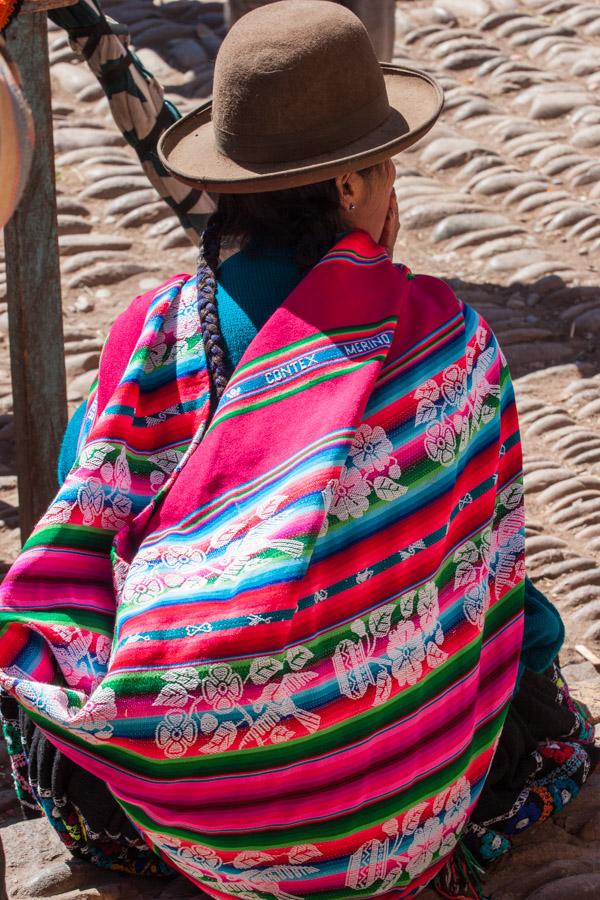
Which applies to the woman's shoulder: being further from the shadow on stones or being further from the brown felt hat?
the shadow on stones

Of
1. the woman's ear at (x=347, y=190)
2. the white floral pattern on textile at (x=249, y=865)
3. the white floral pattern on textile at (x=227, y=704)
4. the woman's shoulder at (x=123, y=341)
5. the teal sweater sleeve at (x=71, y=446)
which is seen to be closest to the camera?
the white floral pattern on textile at (x=227, y=704)

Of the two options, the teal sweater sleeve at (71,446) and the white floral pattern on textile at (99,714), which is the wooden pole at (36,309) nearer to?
the teal sweater sleeve at (71,446)

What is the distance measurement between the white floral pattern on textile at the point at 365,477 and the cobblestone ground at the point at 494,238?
37.8 inches

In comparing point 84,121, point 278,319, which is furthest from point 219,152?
point 84,121

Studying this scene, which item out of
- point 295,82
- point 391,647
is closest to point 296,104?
point 295,82

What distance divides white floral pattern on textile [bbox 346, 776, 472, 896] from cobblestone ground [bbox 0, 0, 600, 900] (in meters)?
0.29

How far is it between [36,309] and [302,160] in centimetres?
161

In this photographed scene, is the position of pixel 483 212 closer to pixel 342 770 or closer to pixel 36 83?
pixel 36 83

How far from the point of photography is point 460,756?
8.21 ft

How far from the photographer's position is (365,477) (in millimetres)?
2375

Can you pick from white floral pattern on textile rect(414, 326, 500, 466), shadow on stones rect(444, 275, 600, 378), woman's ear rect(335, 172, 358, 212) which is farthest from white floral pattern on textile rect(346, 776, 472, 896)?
shadow on stones rect(444, 275, 600, 378)

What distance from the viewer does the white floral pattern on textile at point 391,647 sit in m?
2.34

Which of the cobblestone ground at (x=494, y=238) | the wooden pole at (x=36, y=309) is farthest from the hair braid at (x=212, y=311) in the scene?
the wooden pole at (x=36, y=309)

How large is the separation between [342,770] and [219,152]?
131cm
